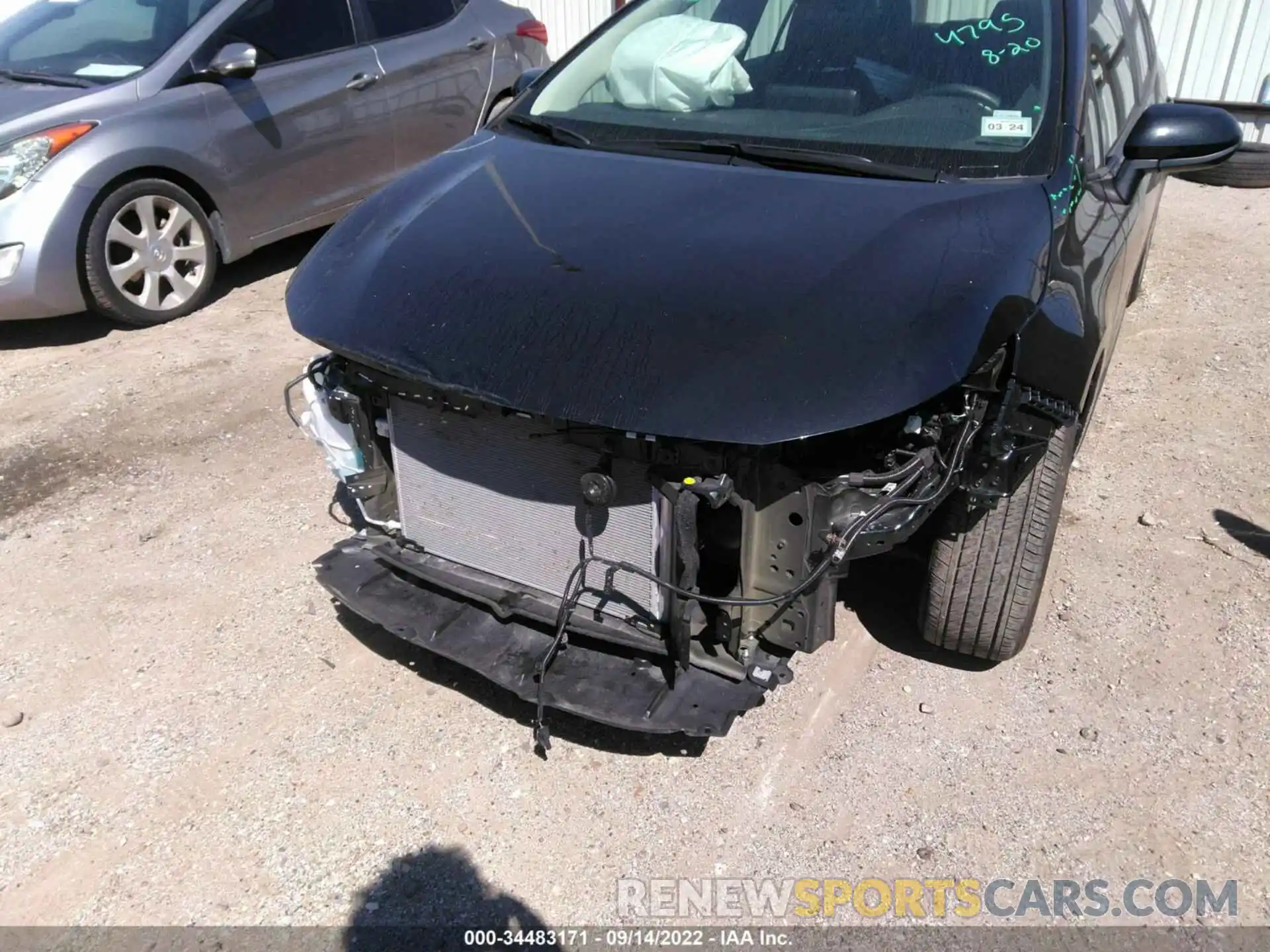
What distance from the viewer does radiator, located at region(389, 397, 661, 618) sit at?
2.16 metres

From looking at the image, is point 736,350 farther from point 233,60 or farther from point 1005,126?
point 233,60

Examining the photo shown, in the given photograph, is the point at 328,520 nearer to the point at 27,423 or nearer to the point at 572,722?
the point at 572,722

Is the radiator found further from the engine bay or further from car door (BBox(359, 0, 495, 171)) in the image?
car door (BBox(359, 0, 495, 171))

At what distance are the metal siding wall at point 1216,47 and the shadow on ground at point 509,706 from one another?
733 cm

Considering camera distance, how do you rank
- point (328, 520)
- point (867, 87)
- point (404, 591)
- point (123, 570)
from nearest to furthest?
point (404, 591)
point (867, 87)
point (123, 570)
point (328, 520)

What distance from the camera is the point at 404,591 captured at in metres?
2.56

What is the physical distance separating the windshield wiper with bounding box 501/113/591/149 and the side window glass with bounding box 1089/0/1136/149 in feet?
4.59

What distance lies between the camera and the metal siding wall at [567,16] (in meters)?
8.88

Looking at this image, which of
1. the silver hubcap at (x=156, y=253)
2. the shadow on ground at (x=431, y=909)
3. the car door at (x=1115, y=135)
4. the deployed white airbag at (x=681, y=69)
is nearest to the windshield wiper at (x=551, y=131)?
the deployed white airbag at (x=681, y=69)

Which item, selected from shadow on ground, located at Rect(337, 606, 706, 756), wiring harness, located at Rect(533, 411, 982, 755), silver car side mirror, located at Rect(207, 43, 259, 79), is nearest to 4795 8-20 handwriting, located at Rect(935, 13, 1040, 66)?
wiring harness, located at Rect(533, 411, 982, 755)

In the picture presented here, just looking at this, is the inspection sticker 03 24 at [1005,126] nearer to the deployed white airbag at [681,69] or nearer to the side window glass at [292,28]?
the deployed white airbag at [681,69]

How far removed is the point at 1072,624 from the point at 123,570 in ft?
9.67

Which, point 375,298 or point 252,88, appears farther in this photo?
point 252,88

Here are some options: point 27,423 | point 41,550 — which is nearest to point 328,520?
point 41,550
